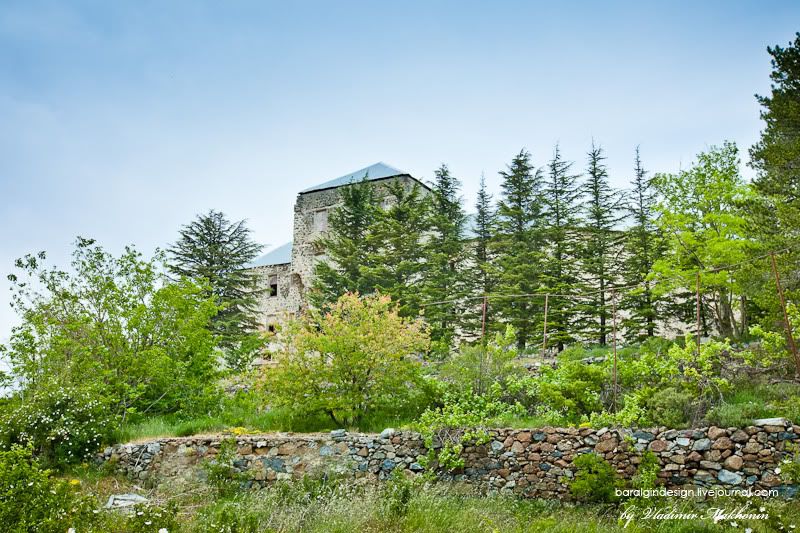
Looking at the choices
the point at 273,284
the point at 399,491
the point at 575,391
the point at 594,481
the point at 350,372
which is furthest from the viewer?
the point at 273,284

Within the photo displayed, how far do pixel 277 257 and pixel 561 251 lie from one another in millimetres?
17817

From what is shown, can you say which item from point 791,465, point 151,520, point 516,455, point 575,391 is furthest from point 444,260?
point 151,520

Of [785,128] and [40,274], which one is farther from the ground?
[785,128]

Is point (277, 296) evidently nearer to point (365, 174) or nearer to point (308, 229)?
point (308, 229)

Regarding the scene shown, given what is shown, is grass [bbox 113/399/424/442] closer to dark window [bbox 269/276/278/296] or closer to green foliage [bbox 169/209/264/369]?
green foliage [bbox 169/209/264/369]

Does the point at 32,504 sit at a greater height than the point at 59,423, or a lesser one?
lesser

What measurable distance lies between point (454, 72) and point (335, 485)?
8.11 meters

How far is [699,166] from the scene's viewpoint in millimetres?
18109

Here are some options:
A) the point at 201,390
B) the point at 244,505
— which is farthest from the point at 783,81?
the point at 201,390


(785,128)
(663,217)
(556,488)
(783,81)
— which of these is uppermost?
(783,81)

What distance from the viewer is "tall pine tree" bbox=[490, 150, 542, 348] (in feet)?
63.1

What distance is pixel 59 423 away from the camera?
36.9 ft

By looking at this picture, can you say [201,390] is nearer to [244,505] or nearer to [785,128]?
[244,505]

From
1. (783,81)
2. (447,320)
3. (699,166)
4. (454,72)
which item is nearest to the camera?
(454,72)
